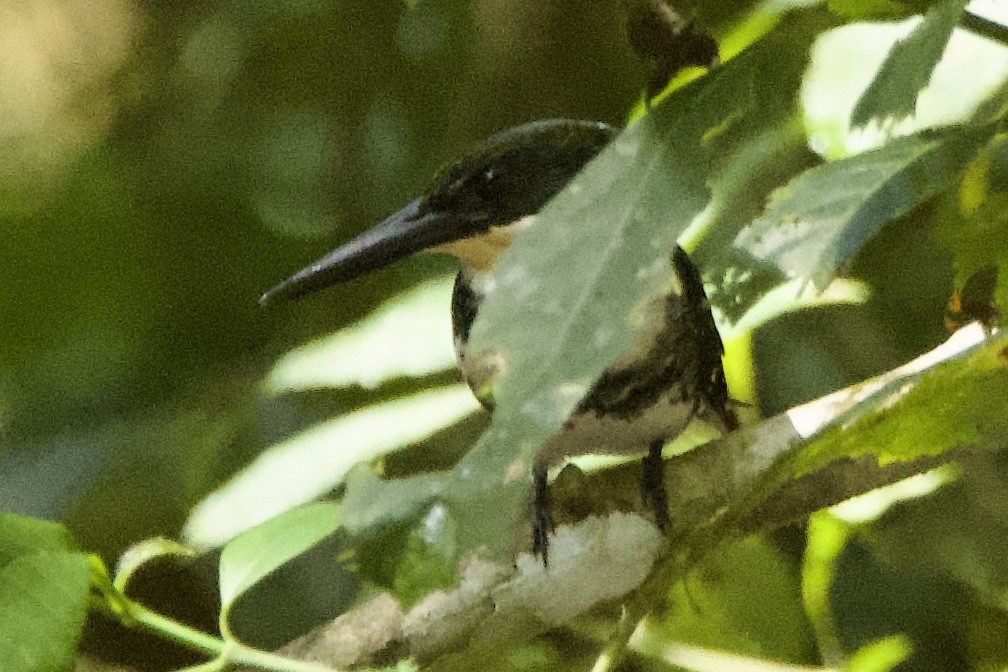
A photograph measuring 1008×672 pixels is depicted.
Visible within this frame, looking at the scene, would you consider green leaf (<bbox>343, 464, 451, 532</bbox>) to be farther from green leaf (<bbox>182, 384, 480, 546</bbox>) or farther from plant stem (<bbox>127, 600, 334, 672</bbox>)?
green leaf (<bbox>182, 384, 480, 546</bbox>)

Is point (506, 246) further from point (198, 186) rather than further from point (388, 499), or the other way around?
point (198, 186)

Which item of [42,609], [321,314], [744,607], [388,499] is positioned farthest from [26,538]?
[744,607]

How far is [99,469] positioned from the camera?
526 millimetres

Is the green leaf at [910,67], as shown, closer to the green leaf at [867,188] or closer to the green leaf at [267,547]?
the green leaf at [867,188]

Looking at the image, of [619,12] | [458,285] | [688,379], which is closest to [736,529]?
[688,379]

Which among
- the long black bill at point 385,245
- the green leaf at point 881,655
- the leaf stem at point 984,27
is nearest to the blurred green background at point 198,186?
the long black bill at point 385,245

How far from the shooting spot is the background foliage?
432 mm

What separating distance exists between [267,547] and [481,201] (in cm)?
20

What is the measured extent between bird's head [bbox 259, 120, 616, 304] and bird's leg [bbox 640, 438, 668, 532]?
12 centimetres

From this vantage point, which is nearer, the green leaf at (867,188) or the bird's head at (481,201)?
the green leaf at (867,188)

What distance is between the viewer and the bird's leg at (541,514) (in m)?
0.34

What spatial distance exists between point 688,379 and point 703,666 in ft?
0.58

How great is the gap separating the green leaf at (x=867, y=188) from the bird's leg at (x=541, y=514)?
0.48ft

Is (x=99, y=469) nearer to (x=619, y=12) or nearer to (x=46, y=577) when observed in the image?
(x=46, y=577)
